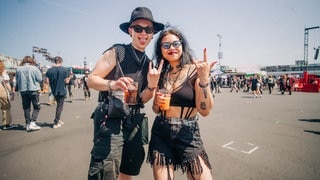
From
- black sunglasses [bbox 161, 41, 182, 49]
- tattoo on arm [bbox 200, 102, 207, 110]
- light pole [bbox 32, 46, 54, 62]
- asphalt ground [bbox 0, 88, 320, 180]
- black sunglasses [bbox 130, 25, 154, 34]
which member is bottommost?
asphalt ground [bbox 0, 88, 320, 180]

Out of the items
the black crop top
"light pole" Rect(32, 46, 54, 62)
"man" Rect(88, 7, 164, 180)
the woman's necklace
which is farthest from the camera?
"light pole" Rect(32, 46, 54, 62)

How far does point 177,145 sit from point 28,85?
5484 millimetres

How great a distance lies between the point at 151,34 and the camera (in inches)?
92.4

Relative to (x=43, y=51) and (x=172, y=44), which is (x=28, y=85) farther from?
(x=43, y=51)

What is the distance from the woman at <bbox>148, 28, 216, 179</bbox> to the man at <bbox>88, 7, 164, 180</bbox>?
0.61ft

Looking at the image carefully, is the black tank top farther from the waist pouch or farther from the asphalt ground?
the asphalt ground

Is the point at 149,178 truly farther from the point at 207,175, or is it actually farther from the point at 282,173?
the point at 282,173

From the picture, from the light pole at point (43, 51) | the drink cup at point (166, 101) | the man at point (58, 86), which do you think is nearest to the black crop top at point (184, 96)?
the drink cup at point (166, 101)

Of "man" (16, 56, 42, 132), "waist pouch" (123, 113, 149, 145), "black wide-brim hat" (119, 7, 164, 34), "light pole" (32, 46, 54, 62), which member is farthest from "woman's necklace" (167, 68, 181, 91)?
"light pole" (32, 46, 54, 62)

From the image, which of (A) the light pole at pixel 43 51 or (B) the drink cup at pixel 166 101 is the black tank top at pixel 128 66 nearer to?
(B) the drink cup at pixel 166 101

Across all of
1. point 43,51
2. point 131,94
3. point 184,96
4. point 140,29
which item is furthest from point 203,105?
point 43,51

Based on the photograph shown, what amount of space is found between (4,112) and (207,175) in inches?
261

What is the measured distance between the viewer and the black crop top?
219 centimetres

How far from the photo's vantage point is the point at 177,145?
210 cm
